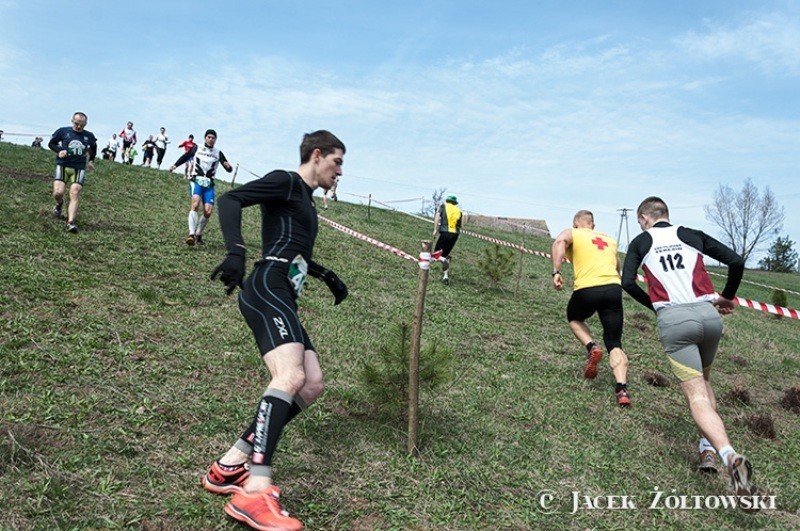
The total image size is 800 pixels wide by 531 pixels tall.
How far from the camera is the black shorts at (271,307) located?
10.2ft

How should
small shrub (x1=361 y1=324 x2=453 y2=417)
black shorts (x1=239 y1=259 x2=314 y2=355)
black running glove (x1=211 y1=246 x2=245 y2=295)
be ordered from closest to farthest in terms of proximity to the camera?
black running glove (x1=211 y1=246 x2=245 y2=295), black shorts (x1=239 y1=259 x2=314 y2=355), small shrub (x1=361 y1=324 x2=453 y2=417)

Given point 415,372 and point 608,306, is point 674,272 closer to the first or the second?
point 608,306

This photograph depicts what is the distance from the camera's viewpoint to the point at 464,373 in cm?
621

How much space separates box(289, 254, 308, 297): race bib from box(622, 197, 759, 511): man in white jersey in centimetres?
283

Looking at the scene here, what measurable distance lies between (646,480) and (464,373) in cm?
231

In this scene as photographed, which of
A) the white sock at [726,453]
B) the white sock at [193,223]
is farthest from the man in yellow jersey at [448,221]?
the white sock at [726,453]

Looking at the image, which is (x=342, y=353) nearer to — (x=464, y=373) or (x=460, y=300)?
(x=464, y=373)

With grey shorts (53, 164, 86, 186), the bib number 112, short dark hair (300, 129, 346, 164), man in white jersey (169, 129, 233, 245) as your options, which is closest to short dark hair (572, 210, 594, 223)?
the bib number 112

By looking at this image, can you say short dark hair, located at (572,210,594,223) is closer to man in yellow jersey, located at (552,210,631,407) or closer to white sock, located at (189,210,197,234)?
man in yellow jersey, located at (552,210,631,407)

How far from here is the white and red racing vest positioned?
14.5ft

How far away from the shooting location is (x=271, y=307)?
3.17m

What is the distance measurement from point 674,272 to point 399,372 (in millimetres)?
2396

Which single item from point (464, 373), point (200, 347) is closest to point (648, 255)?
point (464, 373)

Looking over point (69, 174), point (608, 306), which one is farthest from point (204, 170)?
point (608, 306)
